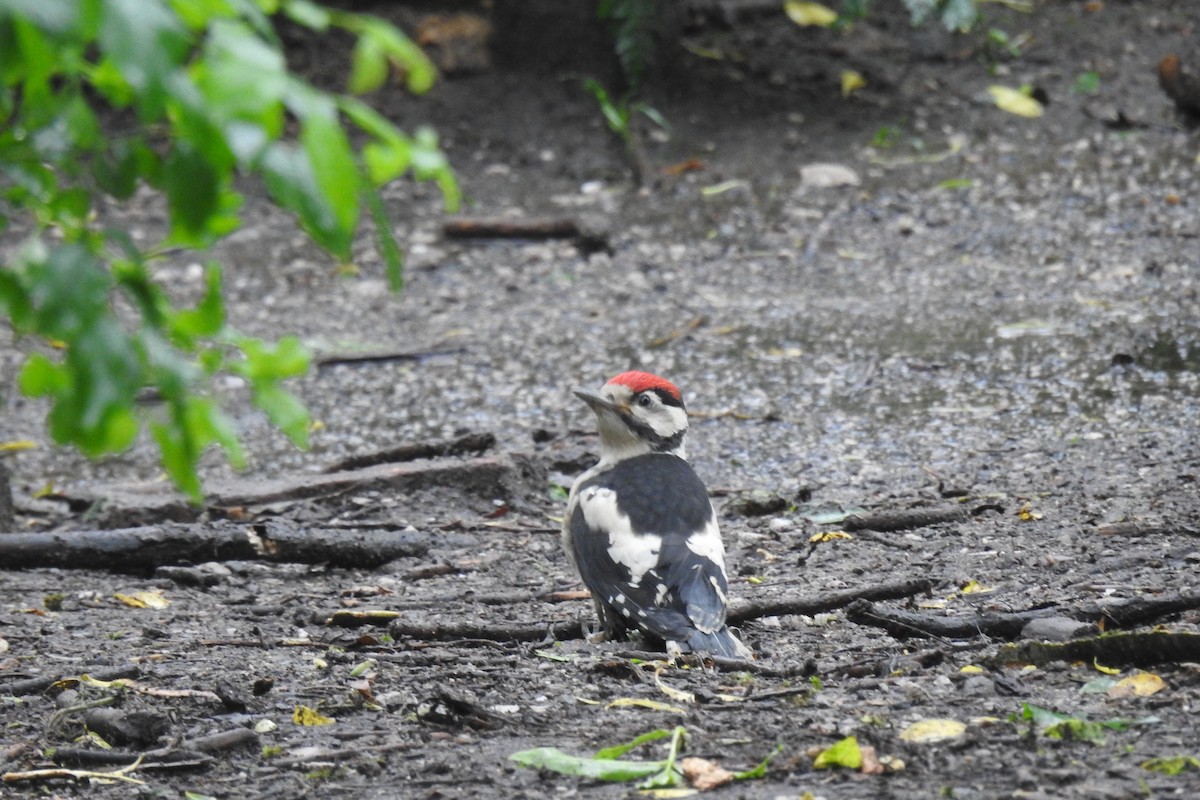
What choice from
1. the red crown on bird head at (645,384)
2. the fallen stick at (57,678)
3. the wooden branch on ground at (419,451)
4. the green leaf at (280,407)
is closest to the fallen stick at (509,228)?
the wooden branch on ground at (419,451)

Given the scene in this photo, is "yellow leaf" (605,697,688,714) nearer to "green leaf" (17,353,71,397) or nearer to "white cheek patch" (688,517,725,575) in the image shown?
"white cheek patch" (688,517,725,575)

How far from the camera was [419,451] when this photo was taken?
6051 mm

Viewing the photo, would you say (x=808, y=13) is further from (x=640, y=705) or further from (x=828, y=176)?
(x=640, y=705)

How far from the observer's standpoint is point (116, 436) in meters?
1.72

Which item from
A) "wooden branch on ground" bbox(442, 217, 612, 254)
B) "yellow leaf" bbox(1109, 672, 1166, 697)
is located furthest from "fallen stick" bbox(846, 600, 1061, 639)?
"wooden branch on ground" bbox(442, 217, 612, 254)

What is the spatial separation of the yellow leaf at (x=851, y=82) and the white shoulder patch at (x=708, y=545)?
661 cm

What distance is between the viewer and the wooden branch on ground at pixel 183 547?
16.3ft

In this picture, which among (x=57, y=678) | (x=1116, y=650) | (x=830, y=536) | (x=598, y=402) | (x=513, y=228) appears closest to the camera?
(x=1116, y=650)

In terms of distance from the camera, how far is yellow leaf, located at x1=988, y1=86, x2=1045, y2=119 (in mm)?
9945

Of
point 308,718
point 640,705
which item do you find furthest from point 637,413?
point 308,718

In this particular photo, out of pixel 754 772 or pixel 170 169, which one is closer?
pixel 170 169

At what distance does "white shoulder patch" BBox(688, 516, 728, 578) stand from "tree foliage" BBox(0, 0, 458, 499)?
2362 millimetres

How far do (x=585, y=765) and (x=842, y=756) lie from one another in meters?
0.52

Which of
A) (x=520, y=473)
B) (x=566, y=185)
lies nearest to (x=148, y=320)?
(x=520, y=473)
